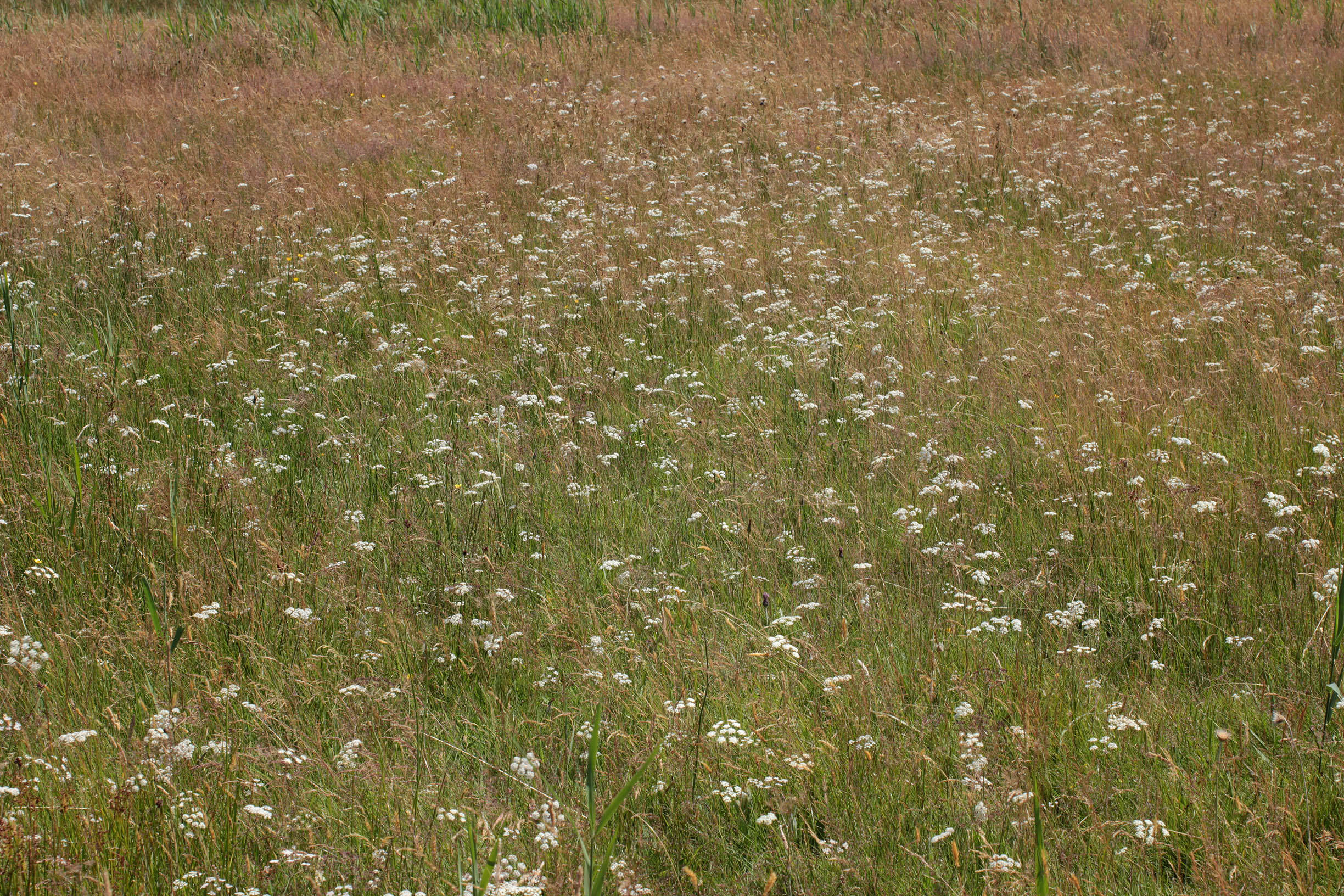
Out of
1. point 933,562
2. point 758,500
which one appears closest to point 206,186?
point 758,500

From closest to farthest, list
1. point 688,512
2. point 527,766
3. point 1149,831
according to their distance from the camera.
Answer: point 1149,831 < point 527,766 < point 688,512

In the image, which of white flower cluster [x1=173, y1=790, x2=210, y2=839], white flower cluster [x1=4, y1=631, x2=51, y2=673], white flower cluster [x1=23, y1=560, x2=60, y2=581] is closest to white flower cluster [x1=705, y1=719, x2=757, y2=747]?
white flower cluster [x1=173, y1=790, x2=210, y2=839]

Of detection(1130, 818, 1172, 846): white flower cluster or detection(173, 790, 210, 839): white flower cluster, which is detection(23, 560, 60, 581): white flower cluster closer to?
detection(173, 790, 210, 839): white flower cluster

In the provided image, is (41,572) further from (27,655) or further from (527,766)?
(527,766)

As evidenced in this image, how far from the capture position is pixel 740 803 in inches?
106

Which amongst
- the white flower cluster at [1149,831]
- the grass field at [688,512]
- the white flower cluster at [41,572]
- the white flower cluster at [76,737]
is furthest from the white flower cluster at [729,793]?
the white flower cluster at [41,572]

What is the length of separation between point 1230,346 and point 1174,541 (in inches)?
79.8

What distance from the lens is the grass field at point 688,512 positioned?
2492 mm

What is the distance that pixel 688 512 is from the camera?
4.23 m

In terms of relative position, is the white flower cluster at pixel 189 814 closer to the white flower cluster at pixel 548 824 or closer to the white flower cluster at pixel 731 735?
the white flower cluster at pixel 548 824

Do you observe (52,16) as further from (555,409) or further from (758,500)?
(758,500)

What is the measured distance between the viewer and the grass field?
2492 millimetres

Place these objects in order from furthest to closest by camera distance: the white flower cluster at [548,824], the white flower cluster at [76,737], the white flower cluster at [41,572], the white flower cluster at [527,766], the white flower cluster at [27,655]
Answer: the white flower cluster at [41,572] < the white flower cluster at [27,655] < the white flower cluster at [527,766] < the white flower cluster at [76,737] < the white flower cluster at [548,824]

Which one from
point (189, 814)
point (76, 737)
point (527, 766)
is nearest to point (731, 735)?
point (527, 766)
